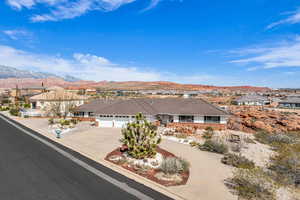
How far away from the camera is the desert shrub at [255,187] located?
8273 millimetres

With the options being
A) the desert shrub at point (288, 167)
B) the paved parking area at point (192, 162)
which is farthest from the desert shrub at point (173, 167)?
the desert shrub at point (288, 167)

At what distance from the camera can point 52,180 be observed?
1009 centimetres

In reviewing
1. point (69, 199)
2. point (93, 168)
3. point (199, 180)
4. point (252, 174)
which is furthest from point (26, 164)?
point (252, 174)

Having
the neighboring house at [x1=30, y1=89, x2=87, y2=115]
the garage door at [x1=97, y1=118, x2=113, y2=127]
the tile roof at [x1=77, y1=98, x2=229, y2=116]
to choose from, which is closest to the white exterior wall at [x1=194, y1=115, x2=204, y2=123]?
the tile roof at [x1=77, y1=98, x2=229, y2=116]

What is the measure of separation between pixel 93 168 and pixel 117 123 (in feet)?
51.1

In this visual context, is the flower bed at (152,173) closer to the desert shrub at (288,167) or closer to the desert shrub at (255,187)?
the desert shrub at (255,187)

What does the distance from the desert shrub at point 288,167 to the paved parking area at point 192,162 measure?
9.70 feet

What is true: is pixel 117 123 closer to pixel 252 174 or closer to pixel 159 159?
pixel 159 159

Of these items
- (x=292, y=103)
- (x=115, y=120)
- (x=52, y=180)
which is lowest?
(x=52, y=180)

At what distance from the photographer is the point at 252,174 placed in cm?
920

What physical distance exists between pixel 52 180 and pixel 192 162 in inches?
395

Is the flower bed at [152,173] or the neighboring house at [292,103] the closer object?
the flower bed at [152,173]

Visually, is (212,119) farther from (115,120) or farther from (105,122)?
(105,122)

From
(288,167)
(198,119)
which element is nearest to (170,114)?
(198,119)
